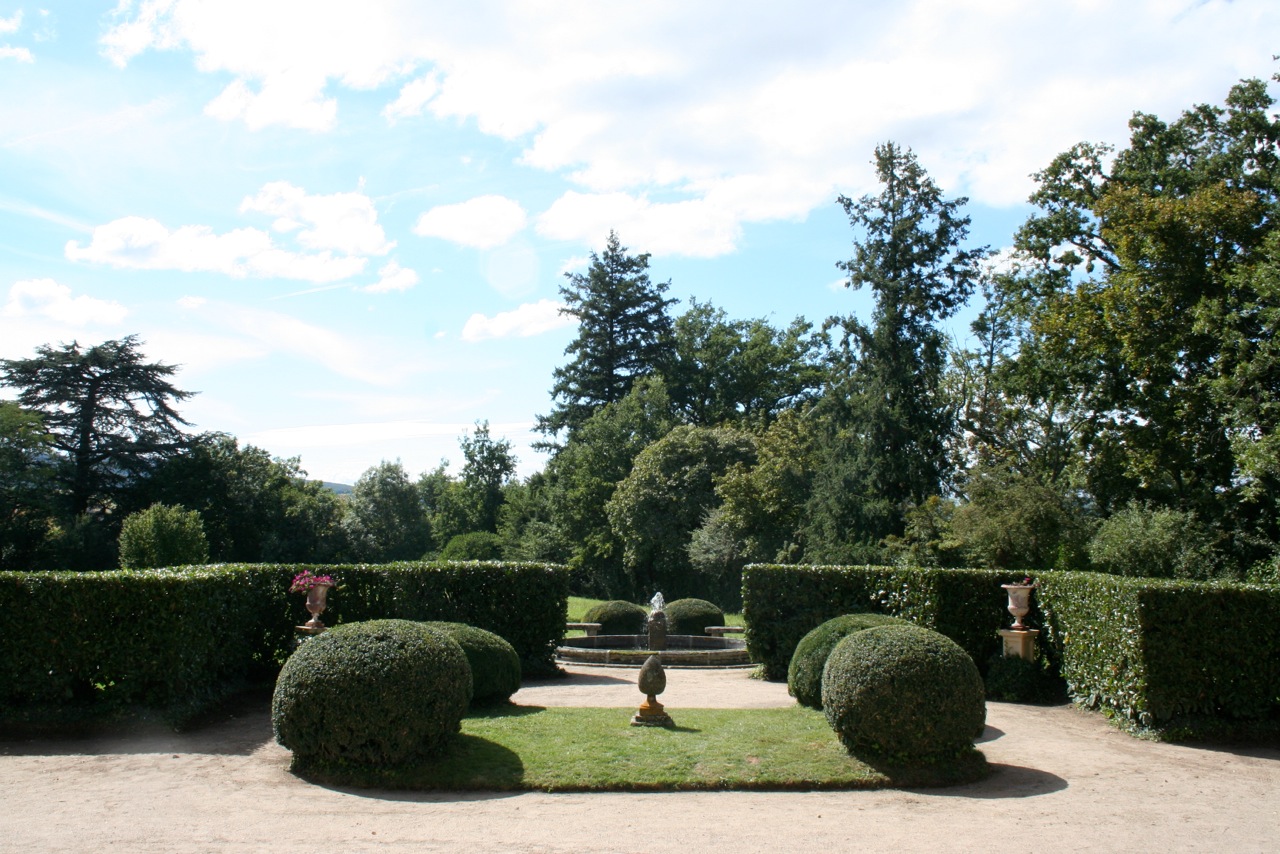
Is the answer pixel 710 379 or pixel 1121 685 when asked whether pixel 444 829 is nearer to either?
pixel 1121 685

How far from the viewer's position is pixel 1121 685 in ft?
39.6

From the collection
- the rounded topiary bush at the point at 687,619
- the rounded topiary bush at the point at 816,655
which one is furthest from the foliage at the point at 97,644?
the rounded topiary bush at the point at 687,619

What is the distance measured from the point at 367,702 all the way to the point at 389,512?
53.1 metres

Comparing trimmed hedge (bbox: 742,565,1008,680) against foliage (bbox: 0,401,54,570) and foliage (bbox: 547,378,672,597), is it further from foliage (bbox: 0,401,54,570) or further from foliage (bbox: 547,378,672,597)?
foliage (bbox: 0,401,54,570)

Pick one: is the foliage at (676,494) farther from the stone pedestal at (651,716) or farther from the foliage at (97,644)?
the foliage at (97,644)

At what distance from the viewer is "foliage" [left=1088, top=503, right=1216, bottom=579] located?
72.9 ft

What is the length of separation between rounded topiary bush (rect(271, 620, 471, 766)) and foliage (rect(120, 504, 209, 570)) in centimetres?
2918

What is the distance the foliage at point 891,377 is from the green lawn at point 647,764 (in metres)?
21.1

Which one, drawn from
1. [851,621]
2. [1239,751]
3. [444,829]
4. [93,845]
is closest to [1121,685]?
[1239,751]

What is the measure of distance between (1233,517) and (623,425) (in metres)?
27.8

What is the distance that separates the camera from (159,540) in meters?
36.1

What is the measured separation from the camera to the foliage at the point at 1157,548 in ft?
72.9

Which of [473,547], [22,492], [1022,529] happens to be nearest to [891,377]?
[1022,529]

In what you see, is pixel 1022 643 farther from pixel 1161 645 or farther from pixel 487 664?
pixel 487 664
